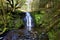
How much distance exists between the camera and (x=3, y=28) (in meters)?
7.01

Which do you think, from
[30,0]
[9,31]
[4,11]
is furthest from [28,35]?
[30,0]

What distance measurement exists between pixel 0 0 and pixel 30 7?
639cm

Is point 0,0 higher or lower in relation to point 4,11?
higher

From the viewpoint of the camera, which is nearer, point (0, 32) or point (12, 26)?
point (0, 32)

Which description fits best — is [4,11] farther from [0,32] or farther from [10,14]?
→ [0,32]

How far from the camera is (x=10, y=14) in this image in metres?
8.12

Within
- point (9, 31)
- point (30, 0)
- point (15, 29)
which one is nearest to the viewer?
point (9, 31)

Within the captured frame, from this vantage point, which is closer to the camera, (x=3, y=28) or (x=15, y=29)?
(x=3, y=28)

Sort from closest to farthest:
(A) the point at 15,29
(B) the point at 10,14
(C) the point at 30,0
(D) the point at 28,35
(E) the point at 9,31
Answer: (D) the point at 28,35, (E) the point at 9,31, (A) the point at 15,29, (B) the point at 10,14, (C) the point at 30,0

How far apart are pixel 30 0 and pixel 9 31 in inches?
254

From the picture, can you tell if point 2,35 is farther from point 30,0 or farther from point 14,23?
point 30,0

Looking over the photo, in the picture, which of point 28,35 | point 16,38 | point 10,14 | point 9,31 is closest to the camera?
point 16,38

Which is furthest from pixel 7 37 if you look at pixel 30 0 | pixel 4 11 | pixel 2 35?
pixel 30 0

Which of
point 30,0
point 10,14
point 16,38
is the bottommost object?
point 16,38
